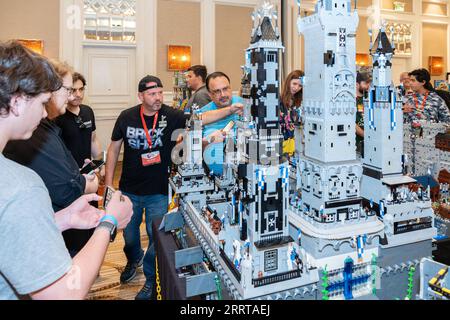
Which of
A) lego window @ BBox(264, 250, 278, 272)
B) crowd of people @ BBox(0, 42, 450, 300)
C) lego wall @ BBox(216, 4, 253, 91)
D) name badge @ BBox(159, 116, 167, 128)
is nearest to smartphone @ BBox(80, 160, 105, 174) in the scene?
crowd of people @ BBox(0, 42, 450, 300)

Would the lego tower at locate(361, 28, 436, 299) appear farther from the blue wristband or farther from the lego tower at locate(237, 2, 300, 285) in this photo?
the blue wristband

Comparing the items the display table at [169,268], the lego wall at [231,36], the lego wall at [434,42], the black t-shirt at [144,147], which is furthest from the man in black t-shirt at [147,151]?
the lego wall at [434,42]

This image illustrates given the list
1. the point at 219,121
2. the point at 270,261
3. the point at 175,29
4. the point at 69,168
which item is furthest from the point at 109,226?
the point at 175,29

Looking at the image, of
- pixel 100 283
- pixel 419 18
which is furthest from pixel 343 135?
pixel 419 18

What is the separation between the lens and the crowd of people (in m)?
0.98

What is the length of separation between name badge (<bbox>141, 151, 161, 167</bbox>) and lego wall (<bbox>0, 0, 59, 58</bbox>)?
692cm

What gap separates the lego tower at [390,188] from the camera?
7.19 feet

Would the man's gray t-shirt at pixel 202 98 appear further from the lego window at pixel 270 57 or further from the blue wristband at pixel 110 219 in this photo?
the blue wristband at pixel 110 219

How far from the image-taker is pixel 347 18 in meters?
2.16

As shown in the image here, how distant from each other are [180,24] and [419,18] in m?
8.72

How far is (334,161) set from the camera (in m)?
2.20
